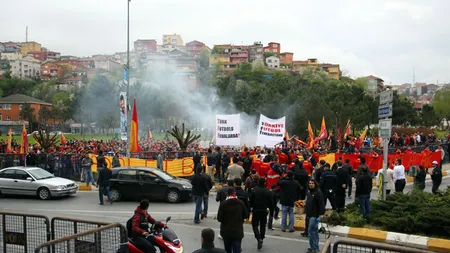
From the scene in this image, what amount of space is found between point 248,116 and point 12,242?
5162cm

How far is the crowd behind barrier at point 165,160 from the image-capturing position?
20.8 metres

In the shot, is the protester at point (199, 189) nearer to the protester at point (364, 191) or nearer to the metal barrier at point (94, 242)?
the protester at point (364, 191)

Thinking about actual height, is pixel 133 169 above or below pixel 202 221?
above

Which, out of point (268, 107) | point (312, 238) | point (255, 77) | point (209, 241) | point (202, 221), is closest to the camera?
point (209, 241)

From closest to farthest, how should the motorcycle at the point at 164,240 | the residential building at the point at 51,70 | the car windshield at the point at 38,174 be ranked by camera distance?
the motorcycle at the point at 164,240, the car windshield at the point at 38,174, the residential building at the point at 51,70

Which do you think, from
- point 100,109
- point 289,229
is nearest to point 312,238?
point 289,229

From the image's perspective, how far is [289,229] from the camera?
11258 millimetres

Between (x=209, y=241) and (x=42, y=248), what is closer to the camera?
(x=42, y=248)

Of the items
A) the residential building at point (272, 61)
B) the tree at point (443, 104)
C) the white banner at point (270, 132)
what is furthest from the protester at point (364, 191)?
the residential building at point (272, 61)

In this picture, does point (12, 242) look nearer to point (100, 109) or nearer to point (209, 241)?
point (209, 241)

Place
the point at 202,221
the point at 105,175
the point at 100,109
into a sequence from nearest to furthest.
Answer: the point at 202,221 < the point at 105,175 < the point at 100,109

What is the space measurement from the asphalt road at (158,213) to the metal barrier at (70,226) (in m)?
3.74

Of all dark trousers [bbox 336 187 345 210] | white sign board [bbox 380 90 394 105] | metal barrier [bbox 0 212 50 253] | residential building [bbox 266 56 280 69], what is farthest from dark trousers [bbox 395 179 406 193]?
residential building [bbox 266 56 280 69]

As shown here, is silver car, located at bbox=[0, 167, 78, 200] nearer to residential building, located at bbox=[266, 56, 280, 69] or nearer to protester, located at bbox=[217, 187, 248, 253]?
protester, located at bbox=[217, 187, 248, 253]
